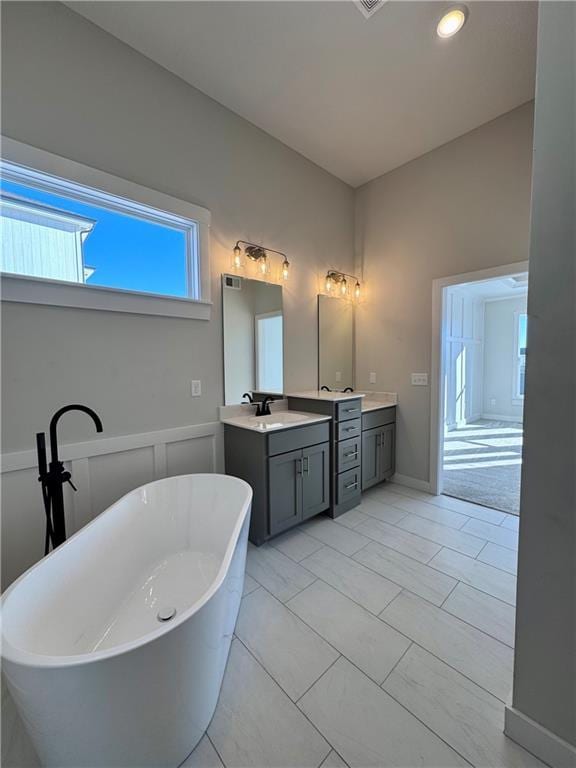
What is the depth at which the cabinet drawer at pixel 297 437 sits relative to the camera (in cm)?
227

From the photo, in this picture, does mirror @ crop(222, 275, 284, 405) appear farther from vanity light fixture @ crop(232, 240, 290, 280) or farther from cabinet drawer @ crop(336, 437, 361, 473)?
cabinet drawer @ crop(336, 437, 361, 473)

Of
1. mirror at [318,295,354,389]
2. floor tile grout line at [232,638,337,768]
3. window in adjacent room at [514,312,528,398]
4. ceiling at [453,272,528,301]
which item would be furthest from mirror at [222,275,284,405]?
window in adjacent room at [514,312,528,398]

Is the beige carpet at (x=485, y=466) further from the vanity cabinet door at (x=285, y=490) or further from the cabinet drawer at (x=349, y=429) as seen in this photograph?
the vanity cabinet door at (x=285, y=490)

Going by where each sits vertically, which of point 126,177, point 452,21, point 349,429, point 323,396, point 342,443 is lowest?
point 342,443

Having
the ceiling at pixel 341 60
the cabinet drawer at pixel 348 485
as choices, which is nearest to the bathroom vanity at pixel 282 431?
the cabinet drawer at pixel 348 485

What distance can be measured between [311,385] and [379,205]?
7.03 feet

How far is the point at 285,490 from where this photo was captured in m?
2.35

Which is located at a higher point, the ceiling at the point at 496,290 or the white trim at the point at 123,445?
the ceiling at the point at 496,290

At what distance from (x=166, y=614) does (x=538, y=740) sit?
1508 millimetres

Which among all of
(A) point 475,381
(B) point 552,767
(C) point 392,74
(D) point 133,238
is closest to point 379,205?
(C) point 392,74

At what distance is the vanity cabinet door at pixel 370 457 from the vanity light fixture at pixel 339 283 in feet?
5.21

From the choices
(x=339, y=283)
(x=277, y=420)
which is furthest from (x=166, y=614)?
(x=339, y=283)

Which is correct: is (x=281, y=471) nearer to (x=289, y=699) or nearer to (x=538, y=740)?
(x=289, y=699)

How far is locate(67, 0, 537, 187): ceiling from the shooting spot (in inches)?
72.7
